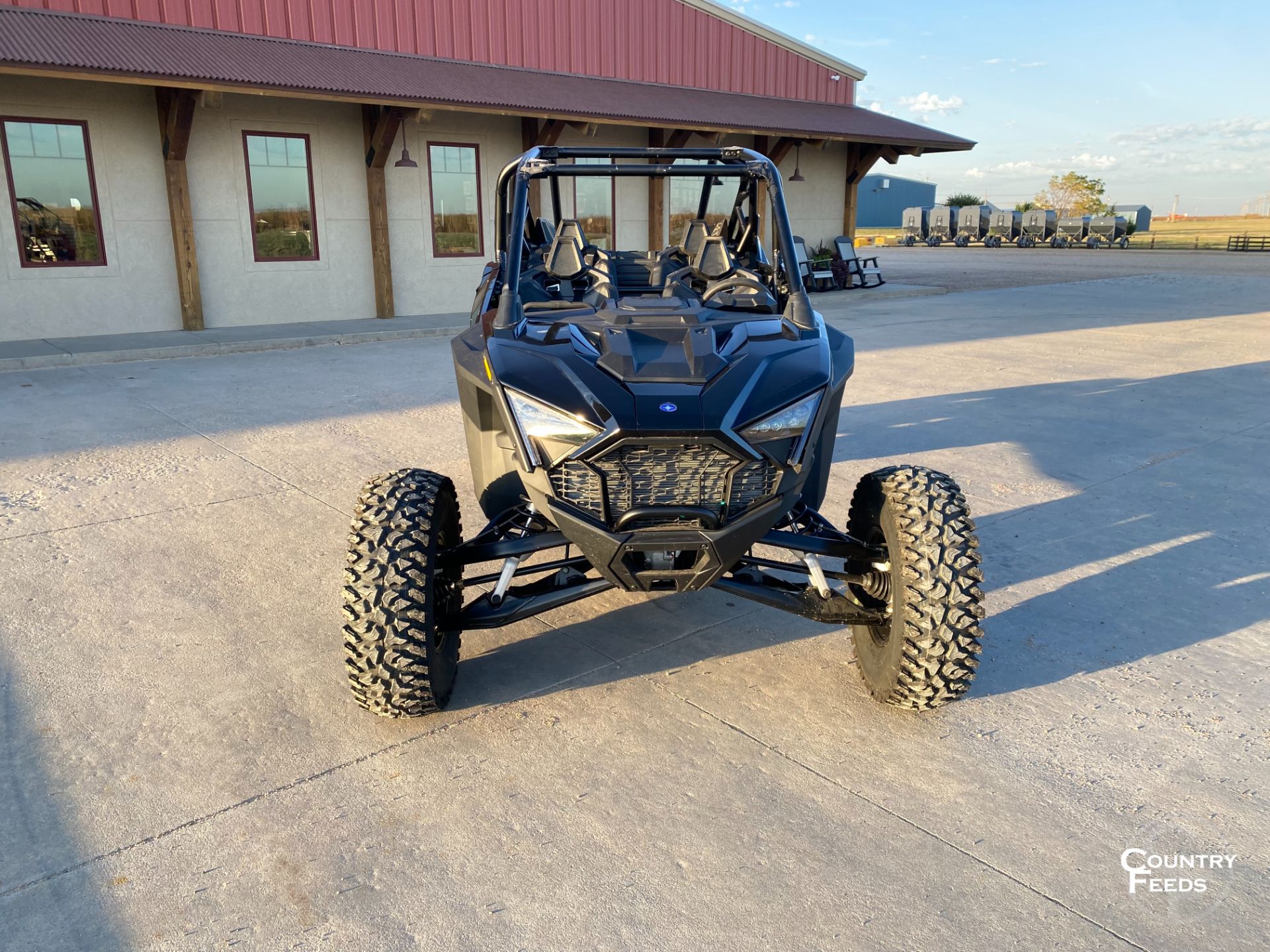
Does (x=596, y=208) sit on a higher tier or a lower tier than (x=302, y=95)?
lower

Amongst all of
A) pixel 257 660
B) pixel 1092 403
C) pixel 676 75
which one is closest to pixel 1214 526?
pixel 1092 403

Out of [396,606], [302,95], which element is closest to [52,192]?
[302,95]

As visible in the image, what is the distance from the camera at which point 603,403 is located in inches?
110

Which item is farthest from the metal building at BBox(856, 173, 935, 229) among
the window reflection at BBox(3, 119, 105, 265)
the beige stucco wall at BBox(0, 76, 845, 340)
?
the window reflection at BBox(3, 119, 105, 265)

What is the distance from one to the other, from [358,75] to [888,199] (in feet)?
232

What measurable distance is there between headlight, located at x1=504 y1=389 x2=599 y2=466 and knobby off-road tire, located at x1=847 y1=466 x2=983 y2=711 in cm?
111

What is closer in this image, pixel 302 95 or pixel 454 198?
pixel 302 95

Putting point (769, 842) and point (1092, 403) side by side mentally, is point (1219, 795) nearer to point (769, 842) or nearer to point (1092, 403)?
point (769, 842)

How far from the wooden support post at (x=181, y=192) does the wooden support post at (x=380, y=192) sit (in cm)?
257

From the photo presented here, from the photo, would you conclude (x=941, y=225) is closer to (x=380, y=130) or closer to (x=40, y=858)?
(x=380, y=130)

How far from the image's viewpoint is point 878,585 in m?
3.31

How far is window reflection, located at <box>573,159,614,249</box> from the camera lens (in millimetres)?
17453

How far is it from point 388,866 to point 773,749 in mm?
1218

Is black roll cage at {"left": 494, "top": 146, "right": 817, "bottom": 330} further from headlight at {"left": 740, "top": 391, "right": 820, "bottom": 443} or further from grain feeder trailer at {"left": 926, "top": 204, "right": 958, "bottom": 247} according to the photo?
grain feeder trailer at {"left": 926, "top": 204, "right": 958, "bottom": 247}
